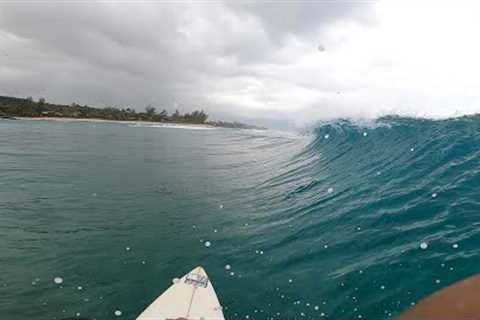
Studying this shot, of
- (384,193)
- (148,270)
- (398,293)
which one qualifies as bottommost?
(148,270)

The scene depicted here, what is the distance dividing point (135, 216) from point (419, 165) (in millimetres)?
8223

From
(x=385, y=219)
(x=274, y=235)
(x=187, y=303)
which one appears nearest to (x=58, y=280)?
(x=187, y=303)

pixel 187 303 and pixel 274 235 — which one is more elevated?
pixel 274 235

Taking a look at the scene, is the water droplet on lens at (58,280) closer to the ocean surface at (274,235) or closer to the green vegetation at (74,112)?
the ocean surface at (274,235)


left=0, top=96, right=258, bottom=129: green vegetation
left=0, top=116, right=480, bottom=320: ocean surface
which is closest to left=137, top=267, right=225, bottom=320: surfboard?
left=0, top=116, right=480, bottom=320: ocean surface

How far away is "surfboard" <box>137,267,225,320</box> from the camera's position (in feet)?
16.5

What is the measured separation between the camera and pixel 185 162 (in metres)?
21.3

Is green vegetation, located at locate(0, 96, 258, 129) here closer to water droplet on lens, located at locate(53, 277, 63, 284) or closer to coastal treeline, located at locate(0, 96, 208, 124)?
coastal treeline, located at locate(0, 96, 208, 124)

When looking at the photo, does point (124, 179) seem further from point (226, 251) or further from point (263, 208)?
point (226, 251)

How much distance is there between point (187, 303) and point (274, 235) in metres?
3.23

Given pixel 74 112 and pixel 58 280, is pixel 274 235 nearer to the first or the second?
pixel 58 280

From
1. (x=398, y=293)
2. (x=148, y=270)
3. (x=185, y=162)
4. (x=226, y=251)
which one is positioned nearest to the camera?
(x=398, y=293)

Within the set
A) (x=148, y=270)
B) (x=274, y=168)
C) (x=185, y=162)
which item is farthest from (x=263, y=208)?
(x=185, y=162)

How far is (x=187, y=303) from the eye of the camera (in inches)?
207
